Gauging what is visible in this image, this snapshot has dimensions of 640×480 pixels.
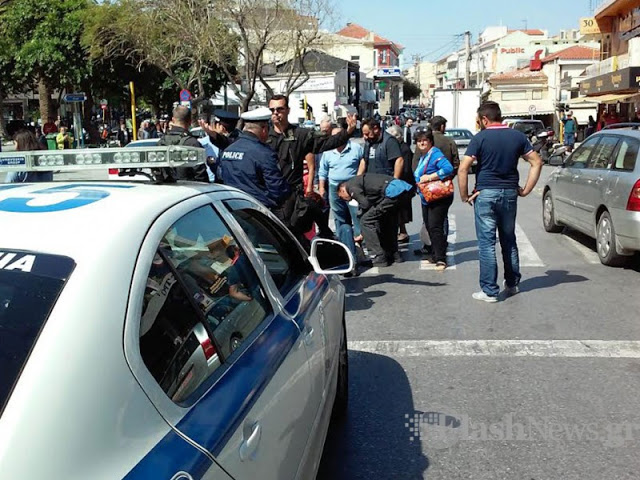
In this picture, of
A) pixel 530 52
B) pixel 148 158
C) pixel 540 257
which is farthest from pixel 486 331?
pixel 530 52

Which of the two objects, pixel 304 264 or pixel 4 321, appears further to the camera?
pixel 304 264

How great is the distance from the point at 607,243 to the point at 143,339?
7339mm

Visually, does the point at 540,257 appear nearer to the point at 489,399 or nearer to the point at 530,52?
the point at 489,399

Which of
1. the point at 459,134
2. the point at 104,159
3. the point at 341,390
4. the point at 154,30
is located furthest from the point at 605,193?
the point at 154,30

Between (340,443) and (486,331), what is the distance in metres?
2.37

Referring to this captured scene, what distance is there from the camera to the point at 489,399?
438cm

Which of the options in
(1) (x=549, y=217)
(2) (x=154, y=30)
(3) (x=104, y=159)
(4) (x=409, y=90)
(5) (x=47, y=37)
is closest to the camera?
(3) (x=104, y=159)

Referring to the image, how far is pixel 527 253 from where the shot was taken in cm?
898

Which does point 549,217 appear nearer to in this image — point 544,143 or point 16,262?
point 16,262

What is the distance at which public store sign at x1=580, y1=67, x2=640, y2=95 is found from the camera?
2661 centimetres

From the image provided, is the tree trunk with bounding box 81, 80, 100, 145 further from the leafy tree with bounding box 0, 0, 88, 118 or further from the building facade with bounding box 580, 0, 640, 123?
the building facade with bounding box 580, 0, 640, 123

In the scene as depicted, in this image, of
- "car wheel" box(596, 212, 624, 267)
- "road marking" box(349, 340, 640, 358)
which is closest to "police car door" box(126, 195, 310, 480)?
"road marking" box(349, 340, 640, 358)

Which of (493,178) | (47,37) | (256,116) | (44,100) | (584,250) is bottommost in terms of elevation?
(584,250)

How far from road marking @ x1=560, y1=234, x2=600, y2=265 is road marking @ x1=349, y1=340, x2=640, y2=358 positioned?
Answer: 319 centimetres
